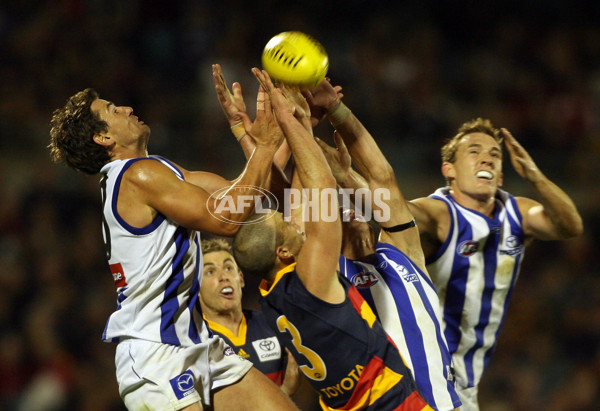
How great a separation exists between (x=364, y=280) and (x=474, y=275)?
1157 mm

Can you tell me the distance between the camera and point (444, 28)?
10.2 m

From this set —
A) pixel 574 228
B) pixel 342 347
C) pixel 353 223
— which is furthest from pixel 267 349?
pixel 574 228

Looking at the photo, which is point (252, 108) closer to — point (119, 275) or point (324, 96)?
point (324, 96)

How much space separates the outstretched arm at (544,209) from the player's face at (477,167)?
12cm

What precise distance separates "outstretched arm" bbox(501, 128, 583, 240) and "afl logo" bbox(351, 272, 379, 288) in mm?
1396

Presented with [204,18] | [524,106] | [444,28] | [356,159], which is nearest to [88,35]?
[204,18]

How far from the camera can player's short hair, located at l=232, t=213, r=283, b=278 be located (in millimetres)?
3432

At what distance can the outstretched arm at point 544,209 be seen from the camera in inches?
188

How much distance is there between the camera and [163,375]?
3.45 metres

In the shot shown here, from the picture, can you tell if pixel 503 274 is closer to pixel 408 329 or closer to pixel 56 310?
pixel 408 329

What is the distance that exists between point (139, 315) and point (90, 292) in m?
4.56

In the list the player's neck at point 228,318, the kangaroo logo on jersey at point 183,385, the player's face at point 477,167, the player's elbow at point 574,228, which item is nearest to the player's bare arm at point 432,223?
the player's face at point 477,167

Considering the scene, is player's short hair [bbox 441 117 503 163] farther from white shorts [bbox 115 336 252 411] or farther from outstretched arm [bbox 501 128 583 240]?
white shorts [bbox 115 336 252 411]

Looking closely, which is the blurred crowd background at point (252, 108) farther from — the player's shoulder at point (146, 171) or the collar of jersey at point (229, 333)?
the player's shoulder at point (146, 171)
